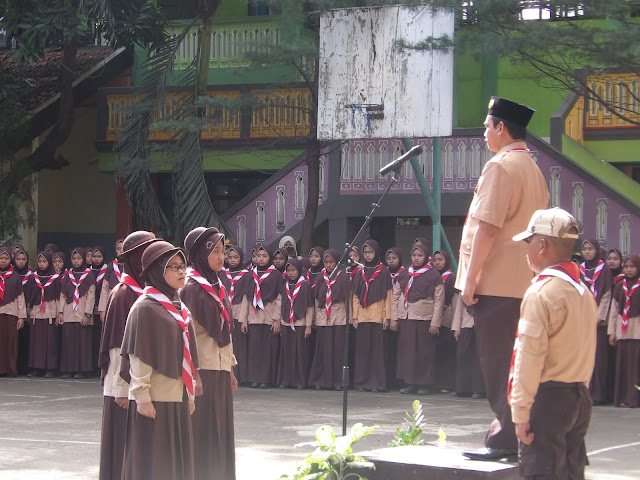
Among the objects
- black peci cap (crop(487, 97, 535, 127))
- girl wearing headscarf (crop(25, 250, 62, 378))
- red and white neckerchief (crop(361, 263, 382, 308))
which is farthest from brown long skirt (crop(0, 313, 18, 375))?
black peci cap (crop(487, 97, 535, 127))

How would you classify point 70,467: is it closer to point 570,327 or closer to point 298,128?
point 570,327

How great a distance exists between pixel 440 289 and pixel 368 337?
A: 1358 mm

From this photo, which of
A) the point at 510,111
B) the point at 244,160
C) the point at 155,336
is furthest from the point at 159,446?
the point at 244,160

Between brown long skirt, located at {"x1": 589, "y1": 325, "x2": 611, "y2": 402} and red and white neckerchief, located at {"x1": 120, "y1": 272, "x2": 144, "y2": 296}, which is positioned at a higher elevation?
red and white neckerchief, located at {"x1": 120, "y1": 272, "x2": 144, "y2": 296}

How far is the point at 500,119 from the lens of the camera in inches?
236

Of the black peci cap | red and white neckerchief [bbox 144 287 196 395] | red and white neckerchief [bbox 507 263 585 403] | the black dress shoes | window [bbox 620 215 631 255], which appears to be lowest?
the black dress shoes

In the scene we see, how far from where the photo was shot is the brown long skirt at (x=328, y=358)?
48.8 ft

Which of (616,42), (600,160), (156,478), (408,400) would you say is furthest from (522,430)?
(600,160)

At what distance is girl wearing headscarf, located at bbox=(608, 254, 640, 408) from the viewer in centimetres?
1291

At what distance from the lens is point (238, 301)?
15500mm

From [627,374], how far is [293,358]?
4778 millimetres

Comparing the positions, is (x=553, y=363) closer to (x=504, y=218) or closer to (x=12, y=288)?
(x=504, y=218)

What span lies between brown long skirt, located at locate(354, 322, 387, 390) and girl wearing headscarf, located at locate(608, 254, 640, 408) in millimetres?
3251

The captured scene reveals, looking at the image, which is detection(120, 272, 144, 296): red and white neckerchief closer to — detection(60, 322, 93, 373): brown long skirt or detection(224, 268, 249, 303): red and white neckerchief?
detection(224, 268, 249, 303): red and white neckerchief
